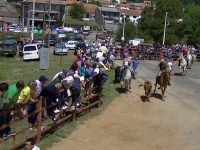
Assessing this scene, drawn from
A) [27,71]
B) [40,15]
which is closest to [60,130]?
[27,71]

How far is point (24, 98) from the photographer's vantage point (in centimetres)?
1403

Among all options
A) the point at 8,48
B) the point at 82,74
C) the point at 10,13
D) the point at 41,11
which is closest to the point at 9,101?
the point at 82,74

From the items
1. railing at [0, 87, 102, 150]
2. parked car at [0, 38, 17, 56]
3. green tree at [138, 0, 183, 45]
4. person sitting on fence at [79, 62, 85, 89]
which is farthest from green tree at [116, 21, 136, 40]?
railing at [0, 87, 102, 150]

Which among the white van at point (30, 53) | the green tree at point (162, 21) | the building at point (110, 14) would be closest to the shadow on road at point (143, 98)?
the white van at point (30, 53)

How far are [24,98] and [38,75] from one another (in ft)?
65.8

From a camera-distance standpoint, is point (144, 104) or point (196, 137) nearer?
point (196, 137)

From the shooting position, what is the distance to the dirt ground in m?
16.0

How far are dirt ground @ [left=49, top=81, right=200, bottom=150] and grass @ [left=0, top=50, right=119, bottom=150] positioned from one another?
0.95ft

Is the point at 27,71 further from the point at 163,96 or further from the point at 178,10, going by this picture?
the point at 178,10

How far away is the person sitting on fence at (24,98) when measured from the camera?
44.9 ft

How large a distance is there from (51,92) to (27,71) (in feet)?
73.2

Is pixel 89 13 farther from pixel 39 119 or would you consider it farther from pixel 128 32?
pixel 39 119

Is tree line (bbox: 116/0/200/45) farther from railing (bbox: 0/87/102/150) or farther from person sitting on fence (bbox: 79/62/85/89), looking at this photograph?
railing (bbox: 0/87/102/150)

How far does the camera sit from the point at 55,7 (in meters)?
137
